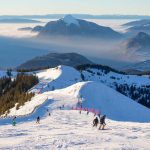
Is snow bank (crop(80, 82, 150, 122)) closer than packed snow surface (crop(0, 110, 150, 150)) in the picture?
No

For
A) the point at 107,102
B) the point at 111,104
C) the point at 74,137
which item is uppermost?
the point at 74,137

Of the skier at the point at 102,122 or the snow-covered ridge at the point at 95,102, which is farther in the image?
the snow-covered ridge at the point at 95,102

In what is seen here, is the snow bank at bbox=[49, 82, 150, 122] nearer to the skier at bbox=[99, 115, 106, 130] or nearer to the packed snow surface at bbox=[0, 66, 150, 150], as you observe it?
the packed snow surface at bbox=[0, 66, 150, 150]

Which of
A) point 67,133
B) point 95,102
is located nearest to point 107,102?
point 95,102

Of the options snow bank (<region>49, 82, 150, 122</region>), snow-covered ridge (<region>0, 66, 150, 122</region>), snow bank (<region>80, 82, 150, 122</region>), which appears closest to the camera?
snow-covered ridge (<region>0, 66, 150, 122</region>)

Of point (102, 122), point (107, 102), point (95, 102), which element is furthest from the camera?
point (107, 102)

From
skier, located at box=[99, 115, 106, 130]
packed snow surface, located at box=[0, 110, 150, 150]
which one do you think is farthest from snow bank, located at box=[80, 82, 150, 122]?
skier, located at box=[99, 115, 106, 130]

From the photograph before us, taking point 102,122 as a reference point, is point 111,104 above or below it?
below

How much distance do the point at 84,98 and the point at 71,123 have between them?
2007 inches

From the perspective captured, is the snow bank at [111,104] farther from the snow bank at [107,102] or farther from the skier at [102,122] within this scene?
the skier at [102,122]

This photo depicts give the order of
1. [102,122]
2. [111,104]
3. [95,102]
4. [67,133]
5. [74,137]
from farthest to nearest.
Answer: [111,104]
[95,102]
[102,122]
[67,133]
[74,137]

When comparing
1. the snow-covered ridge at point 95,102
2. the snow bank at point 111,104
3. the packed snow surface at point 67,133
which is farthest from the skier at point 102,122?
the snow bank at point 111,104

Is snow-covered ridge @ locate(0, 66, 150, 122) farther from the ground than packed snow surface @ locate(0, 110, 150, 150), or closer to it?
closer to it

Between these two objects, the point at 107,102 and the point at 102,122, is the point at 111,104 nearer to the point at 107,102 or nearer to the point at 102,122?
the point at 107,102
